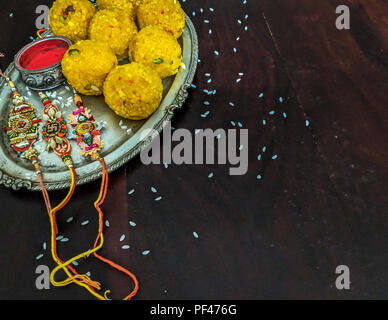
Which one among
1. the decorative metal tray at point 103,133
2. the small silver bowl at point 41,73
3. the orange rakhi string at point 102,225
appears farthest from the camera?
the small silver bowl at point 41,73

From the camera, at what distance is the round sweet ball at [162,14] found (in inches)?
40.5

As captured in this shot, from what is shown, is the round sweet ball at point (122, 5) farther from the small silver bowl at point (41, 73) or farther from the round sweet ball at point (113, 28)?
the small silver bowl at point (41, 73)

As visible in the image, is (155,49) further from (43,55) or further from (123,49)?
(43,55)

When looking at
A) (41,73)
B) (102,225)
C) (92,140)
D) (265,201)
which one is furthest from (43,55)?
(265,201)

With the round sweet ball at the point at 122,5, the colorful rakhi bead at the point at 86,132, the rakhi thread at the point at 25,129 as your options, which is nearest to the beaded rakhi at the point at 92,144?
the colorful rakhi bead at the point at 86,132

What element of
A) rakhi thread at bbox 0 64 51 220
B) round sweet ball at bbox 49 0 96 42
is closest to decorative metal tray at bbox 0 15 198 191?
rakhi thread at bbox 0 64 51 220

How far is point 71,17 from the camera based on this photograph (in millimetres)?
1039

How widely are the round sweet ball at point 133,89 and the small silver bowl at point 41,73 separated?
0.66ft

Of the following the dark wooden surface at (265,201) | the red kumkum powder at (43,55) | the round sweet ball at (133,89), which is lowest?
the dark wooden surface at (265,201)

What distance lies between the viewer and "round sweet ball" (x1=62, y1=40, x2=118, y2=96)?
94 centimetres

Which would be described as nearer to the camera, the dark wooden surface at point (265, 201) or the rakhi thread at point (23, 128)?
the dark wooden surface at point (265, 201)

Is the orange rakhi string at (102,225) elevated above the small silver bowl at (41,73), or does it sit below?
below

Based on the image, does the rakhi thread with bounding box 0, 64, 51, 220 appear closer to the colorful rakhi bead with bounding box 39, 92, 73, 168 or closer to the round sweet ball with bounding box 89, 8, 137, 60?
the colorful rakhi bead with bounding box 39, 92, 73, 168

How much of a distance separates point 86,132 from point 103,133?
0.04m
